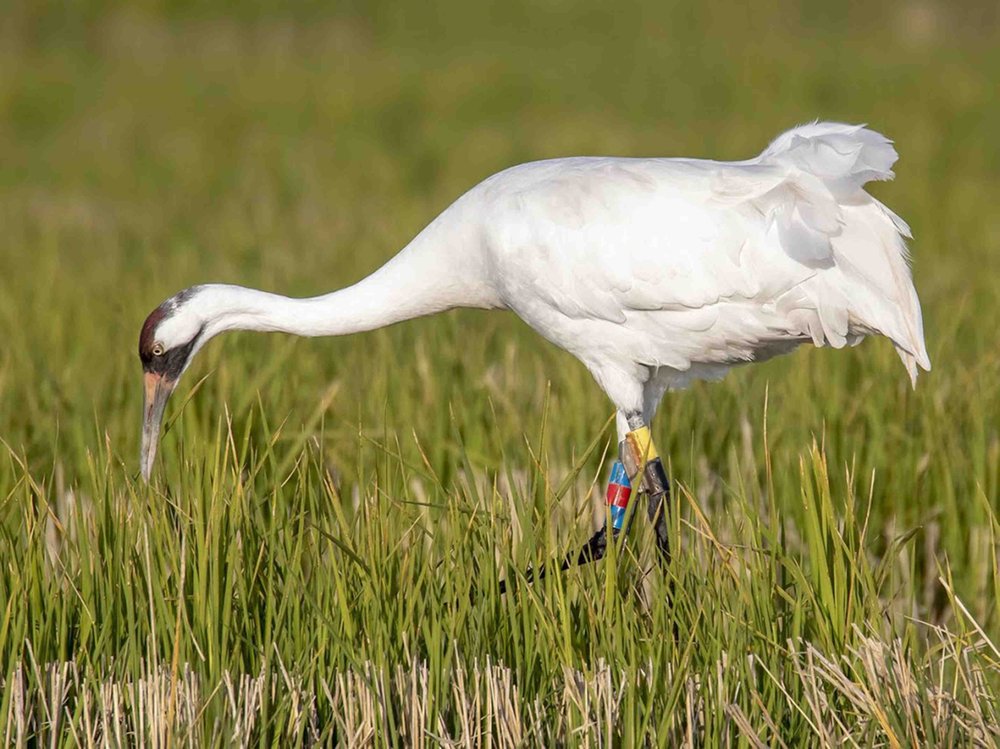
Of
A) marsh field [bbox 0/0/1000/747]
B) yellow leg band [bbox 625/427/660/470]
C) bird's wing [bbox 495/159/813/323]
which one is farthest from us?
yellow leg band [bbox 625/427/660/470]

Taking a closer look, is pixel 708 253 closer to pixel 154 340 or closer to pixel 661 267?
pixel 661 267

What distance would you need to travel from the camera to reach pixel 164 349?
4305mm

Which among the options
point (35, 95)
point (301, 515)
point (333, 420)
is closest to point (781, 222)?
point (301, 515)

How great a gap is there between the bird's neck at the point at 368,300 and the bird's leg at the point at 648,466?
2.01 ft

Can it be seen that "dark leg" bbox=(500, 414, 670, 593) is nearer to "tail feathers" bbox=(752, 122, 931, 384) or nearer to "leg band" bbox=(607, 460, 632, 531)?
"leg band" bbox=(607, 460, 632, 531)

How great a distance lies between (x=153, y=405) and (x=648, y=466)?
59.1 inches

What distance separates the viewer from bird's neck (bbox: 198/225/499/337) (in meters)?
4.35

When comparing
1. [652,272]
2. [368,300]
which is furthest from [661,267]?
[368,300]

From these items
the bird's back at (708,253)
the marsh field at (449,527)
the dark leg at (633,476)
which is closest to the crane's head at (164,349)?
the marsh field at (449,527)

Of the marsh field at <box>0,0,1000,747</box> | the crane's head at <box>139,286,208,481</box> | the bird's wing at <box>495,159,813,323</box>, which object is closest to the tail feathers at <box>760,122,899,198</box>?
the bird's wing at <box>495,159,813,323</box>

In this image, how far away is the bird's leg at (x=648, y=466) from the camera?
4215 millimetres

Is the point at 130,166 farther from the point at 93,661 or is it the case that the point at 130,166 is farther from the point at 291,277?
the point at 93,661

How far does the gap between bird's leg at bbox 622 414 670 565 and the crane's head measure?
1316 millimetres

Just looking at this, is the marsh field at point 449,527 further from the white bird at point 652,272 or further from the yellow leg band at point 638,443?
the white bird at point 652,272
